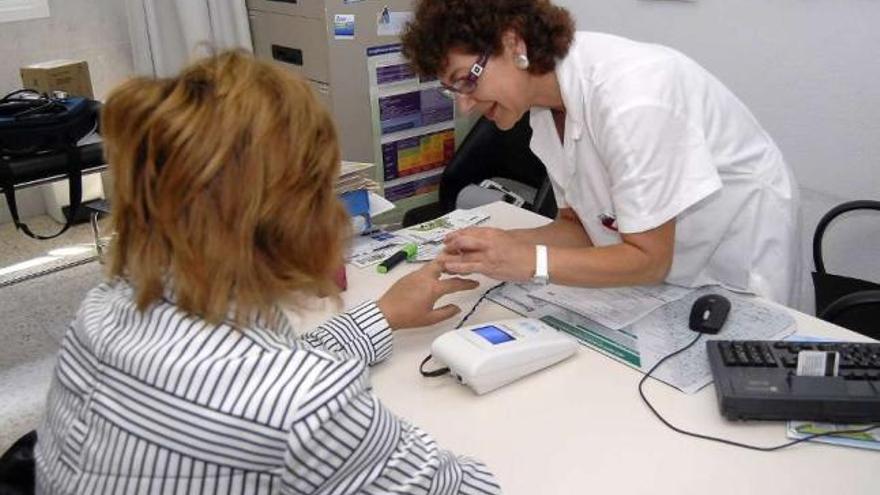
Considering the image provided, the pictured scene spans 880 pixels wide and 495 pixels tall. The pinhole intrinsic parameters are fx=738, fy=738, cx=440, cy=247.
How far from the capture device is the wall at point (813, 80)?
79.8 inches

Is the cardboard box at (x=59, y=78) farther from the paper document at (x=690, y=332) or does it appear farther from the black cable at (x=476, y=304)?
the paper document at (x=690, y=332)

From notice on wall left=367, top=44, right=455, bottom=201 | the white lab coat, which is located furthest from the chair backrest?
the white lab coat

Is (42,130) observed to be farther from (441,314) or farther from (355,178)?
(441,314)

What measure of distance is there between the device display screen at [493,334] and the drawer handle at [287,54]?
1.88 meters

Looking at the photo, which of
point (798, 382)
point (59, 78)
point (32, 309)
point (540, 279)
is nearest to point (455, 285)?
point (540, 279)

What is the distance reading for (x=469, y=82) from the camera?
1.31m

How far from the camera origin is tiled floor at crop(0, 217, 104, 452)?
2230 millimetres

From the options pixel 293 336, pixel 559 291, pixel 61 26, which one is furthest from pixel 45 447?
pixel 61 26

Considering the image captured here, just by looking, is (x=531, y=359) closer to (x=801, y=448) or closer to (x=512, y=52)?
(x=801, y=448)

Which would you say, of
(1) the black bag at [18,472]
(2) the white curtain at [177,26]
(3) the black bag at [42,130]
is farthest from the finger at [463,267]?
(2) the white curtain at [177,26]

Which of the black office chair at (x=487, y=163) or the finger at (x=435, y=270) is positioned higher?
the finger at (x=435, y=270)

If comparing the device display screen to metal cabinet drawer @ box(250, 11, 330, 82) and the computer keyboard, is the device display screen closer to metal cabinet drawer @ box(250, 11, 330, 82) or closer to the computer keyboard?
the computer keyboard

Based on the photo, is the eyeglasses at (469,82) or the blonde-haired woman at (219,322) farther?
the eyeglasses at (469,82)

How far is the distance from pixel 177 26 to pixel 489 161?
135 cm
